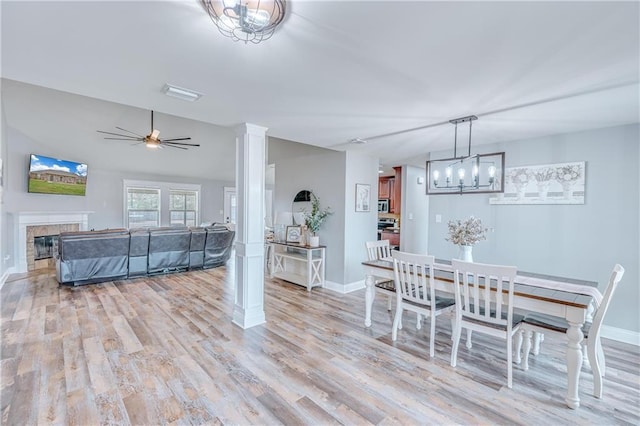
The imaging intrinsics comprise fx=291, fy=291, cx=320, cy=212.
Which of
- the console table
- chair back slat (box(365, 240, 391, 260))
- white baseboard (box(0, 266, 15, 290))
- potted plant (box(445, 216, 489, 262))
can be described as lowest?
white baseboard (box(0, 266, 15, 290))

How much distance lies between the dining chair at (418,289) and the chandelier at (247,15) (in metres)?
2.17

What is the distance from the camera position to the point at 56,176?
21.2 ft

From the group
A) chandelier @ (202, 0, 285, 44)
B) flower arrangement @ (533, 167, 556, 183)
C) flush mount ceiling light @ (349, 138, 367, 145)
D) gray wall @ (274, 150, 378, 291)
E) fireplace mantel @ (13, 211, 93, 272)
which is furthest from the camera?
fireplace mantel @ (13, 211, 93, 272)

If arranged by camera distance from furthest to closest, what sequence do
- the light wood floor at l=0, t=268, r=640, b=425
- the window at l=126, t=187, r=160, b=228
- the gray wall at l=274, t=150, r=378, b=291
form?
the window at l=126, t=187, r=160, b=228 < the gray wall at l=274, t=150, r=378, b=291 < the light wood floor at l=0, t=268, r=640, b=425

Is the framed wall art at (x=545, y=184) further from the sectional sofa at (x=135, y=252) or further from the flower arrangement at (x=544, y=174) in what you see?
the sectional sofa at (x=135, y=252)

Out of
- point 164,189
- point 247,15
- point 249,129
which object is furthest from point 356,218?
point 164,189

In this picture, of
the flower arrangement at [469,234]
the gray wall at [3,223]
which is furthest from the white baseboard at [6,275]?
the flower arrangement at [469,234]

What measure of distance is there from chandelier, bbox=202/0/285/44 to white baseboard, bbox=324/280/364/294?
396 cm

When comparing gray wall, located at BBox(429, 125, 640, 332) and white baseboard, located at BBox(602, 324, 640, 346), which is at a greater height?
gray wall, located at BBox(429, 125, 640, 332)

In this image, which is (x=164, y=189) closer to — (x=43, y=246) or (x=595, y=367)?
(x=43, y=246)

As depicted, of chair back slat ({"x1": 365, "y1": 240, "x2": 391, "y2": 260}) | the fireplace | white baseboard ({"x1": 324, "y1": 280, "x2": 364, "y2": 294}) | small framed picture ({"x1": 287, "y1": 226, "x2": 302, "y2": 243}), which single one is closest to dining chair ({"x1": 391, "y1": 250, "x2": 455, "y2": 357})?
chair back slat ({"x1": 365, "y1": 240, "x2": 391, "y2": 260})

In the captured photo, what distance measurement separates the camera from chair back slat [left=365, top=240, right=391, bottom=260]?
380 cm

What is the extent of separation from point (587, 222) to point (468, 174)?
143 centimetres

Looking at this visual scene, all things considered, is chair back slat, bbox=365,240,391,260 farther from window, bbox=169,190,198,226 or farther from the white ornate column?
window, bbox=169,190,198,226
